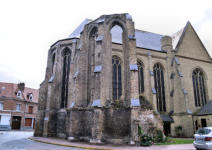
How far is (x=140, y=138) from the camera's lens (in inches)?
485

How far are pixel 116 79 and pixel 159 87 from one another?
694 cm

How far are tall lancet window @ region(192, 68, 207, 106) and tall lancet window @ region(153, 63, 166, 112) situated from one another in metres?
4.72

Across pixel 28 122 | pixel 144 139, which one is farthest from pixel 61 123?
pixel 28 122

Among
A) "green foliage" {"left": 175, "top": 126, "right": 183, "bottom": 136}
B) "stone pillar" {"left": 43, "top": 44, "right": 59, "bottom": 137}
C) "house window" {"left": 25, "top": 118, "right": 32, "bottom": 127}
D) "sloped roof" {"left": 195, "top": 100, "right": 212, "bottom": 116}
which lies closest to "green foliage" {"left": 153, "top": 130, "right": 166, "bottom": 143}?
"green foliage" {"left": 175, "top": 126, "right": 183, "bottom": 136}

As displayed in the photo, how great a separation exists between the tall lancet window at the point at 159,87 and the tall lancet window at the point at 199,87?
15.5 feet

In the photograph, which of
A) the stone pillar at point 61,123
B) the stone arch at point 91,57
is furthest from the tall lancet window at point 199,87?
the stone pillar at point 61,123

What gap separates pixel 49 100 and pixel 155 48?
53.3 feet

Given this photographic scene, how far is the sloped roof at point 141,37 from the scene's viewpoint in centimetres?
2266

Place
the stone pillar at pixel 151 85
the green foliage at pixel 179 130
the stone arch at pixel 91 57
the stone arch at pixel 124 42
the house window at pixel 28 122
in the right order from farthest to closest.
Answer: the house window at pixel 28 122, the green foliage at pixel 179 130, the stone pillar at pixel 151 85, the stone arch at pixel 91 57, the stone arch at pixel 124 42

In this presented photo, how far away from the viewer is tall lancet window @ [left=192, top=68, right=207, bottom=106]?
23.8 m

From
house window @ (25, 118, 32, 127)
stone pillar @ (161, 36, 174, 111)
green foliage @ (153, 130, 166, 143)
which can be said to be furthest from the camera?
house window @ (25, 118, 32, 127)

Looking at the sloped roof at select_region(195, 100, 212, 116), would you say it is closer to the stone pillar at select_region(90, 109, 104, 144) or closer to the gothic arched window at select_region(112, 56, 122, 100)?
the gothic arched window at select_region(112, 56, 122, 100)

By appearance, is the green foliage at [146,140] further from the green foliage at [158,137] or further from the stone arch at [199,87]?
the stone arch at [199,87]

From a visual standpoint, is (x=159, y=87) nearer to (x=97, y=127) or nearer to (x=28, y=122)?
(x=97, y=127)
